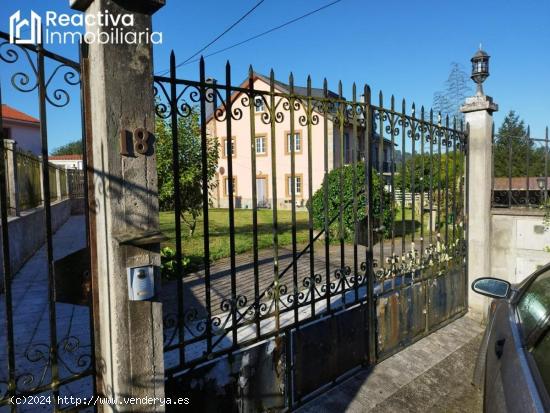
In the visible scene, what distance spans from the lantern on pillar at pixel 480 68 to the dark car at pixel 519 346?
12.5 ft

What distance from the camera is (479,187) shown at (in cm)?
575

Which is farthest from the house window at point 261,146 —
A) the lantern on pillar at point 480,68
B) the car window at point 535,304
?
the car window at point 535,304

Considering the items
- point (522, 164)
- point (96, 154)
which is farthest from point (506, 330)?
point (522, 164)

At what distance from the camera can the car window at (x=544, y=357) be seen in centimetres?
193

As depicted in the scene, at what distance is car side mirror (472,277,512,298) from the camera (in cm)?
303

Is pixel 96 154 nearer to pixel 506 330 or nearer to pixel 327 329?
pixel 327 329

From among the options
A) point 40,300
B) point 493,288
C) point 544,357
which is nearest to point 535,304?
point 493,288

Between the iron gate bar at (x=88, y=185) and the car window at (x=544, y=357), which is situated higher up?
the iron gate bar at (x=88, y=185)

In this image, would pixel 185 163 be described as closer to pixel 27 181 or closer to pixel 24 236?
pixel 27 181

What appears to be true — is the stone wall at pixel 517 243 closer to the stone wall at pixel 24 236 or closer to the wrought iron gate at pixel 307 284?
the wrought iron gate at pixel 307 284

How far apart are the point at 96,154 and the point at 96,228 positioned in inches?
17.8

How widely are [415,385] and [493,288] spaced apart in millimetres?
1537

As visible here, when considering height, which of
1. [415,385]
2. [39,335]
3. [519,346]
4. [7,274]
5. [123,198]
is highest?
[123,198]

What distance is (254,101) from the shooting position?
3.04 m
